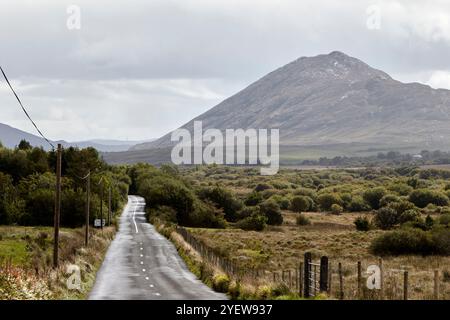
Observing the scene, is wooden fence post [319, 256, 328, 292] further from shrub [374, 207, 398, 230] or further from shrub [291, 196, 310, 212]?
Result: shrub [291, 196, 310, 212]

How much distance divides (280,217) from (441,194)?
141ft

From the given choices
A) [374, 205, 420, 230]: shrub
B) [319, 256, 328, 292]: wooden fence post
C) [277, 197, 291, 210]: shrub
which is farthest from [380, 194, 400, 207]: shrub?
[319, 256, 328, 292]: wooden fence post

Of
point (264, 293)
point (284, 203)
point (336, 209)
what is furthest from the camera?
point (284, 203)

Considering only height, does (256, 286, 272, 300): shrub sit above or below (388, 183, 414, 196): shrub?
below

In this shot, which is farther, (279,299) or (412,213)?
(412,213)

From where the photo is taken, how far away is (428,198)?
154125 mm

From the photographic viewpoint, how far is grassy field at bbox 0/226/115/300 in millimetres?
27281

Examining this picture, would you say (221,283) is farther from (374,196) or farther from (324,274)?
(374,196)

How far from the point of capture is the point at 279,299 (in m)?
28.0

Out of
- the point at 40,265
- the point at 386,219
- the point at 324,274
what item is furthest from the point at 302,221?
the point at 324,274

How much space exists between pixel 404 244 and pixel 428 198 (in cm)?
8054

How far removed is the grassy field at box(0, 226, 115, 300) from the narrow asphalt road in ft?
3.17
